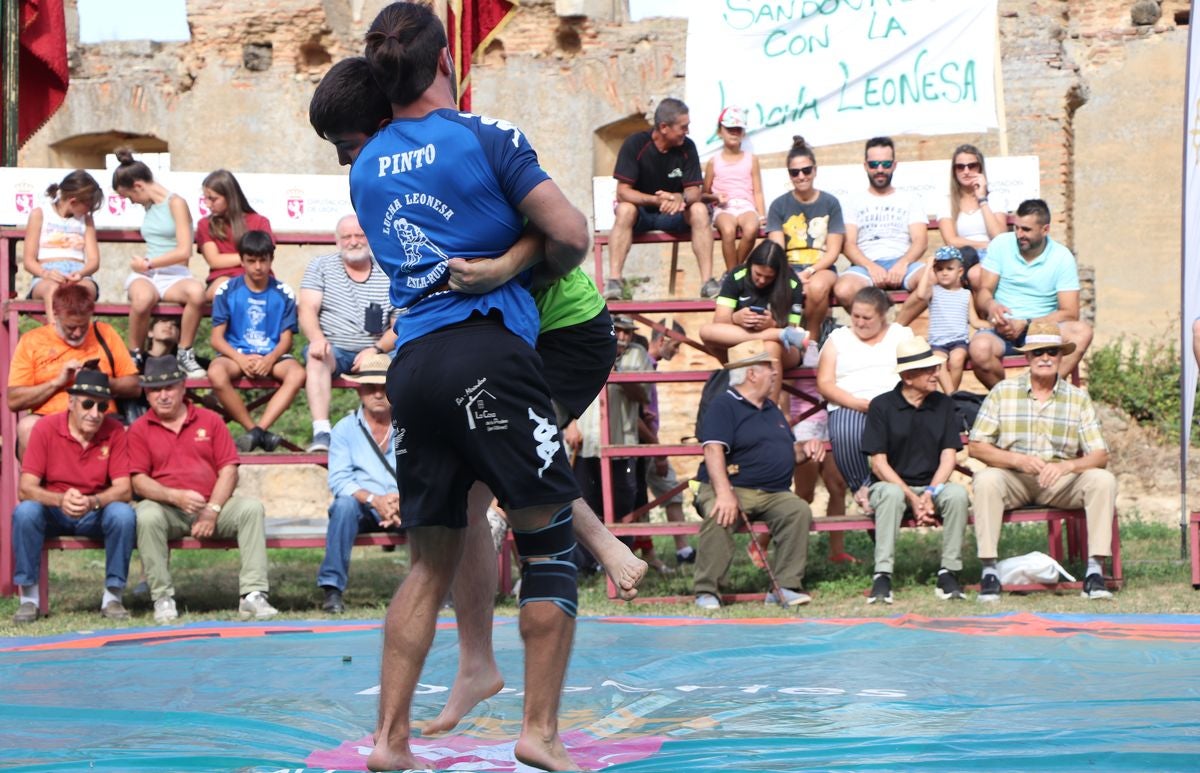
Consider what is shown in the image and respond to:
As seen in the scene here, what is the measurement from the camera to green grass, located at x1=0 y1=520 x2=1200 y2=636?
753 centimetres

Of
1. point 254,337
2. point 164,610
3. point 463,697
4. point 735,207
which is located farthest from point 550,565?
point 735,207

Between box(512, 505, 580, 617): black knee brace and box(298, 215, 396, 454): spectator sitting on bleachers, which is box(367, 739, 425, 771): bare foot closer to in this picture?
box(512, 505, 580, 617): black knee brace

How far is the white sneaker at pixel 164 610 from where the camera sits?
764 centimetres

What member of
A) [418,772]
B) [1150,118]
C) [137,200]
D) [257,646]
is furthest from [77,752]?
[1150,118]

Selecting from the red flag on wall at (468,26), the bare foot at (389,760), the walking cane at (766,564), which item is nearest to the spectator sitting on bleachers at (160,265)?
the red flag on wall at (468,26)

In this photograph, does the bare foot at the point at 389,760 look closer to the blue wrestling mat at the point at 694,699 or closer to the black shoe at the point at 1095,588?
the blue wrestling mat at the point at 694,699

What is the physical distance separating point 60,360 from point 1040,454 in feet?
17.8

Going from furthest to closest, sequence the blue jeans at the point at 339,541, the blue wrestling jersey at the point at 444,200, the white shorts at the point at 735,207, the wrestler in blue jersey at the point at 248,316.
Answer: the white shorts at the point at 735,207
the wrestler in blue jersey at the point at 248,316
the blue jeans at the point at 339,541
the blue wrestling jersey at the point at 444,200

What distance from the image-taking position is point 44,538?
7.98 m

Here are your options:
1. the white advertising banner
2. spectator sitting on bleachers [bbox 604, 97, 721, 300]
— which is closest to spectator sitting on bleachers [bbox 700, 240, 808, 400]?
spectator sitting on bleachers [bbox 604, 97, 721, 300]

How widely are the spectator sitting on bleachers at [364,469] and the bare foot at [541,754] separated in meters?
4.57

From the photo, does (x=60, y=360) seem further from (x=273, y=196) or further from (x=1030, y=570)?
(x=1030, y=570)

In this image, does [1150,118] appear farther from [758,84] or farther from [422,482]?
[422,482]

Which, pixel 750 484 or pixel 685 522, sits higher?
pixel 750 484
